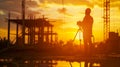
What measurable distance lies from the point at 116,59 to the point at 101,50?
5.73m

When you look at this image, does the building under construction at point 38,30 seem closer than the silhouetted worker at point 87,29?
No

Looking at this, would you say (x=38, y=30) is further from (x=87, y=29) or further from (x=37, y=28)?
(x=87, y=29)

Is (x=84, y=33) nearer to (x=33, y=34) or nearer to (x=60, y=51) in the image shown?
(x=60, y=51)

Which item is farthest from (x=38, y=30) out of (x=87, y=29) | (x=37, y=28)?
(x=87, y=29)

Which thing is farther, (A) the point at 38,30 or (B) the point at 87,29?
(A) the point at 38,30

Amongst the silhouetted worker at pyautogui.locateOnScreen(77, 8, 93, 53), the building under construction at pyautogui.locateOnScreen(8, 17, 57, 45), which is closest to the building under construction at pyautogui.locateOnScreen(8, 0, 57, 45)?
the building under construction at pyautogui.locateOnScreen(8, 17, 57, 45)

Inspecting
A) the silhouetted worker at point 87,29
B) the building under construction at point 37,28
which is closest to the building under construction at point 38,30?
the building under construction at point 37,28

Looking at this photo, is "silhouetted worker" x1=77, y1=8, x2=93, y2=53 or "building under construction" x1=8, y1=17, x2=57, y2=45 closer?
"silhouetted worker" x1=77, y1=8, x2=93, y2=53

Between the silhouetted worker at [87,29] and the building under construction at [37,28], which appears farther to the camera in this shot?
the building under construction at [37,28]

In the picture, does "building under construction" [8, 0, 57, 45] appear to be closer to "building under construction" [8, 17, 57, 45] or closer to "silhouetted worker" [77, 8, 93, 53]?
"building under construction" [8, 17, 57, 45]

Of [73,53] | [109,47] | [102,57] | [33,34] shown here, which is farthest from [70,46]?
[33,34]

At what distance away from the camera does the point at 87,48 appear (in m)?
22.3

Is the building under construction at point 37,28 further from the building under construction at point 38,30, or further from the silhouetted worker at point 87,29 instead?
the silhouetted worker at point 87,29

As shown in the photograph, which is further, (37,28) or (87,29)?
(37,28)
